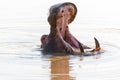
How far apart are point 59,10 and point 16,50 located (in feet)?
5.16

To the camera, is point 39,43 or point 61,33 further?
point 39,43

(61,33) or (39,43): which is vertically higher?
(61,33)

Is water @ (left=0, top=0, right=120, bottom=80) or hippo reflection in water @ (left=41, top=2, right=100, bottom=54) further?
hippo reflection in water @ (left=41, top=2, right=100, bottom=54)

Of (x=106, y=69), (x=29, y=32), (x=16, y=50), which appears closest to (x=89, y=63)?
(x=106, y=69)

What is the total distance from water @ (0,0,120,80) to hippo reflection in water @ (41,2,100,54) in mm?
171

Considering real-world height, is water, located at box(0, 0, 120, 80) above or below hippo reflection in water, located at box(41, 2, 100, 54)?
below

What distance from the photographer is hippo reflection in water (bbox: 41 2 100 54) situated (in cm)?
1060

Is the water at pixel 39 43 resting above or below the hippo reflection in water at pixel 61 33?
below

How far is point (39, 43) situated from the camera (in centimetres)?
1241

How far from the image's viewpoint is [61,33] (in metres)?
10.9

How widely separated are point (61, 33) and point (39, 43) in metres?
1.58

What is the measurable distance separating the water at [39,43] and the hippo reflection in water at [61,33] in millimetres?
171

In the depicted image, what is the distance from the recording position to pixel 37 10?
56.1 ft

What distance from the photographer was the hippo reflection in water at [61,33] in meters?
10.6
